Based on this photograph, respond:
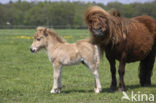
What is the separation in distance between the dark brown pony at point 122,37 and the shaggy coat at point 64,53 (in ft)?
1.05

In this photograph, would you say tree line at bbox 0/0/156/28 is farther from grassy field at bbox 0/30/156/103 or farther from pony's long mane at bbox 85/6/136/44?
pony's long mane at bbox 85/6/136/44

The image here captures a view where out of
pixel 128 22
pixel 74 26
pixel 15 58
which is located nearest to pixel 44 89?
pixel 128 22

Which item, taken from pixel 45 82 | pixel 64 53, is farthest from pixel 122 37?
pixel 45 82

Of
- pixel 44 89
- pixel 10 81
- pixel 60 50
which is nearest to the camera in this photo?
pixel 60 50

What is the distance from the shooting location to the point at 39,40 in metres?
8.44

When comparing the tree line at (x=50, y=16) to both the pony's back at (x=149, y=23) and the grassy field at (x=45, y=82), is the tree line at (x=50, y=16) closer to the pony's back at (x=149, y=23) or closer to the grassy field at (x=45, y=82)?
the grassy field at (x=45, y=82)

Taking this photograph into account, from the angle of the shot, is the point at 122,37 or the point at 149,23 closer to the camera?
the point at 122,37

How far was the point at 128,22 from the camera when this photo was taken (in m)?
8.72

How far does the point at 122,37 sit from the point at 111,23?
54 cm

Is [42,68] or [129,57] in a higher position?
[129,57]

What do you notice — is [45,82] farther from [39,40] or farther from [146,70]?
[146,70]

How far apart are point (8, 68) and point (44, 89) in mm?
4895

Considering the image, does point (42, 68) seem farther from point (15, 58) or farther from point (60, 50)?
point (60, 50)

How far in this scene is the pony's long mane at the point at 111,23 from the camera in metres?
7.86
